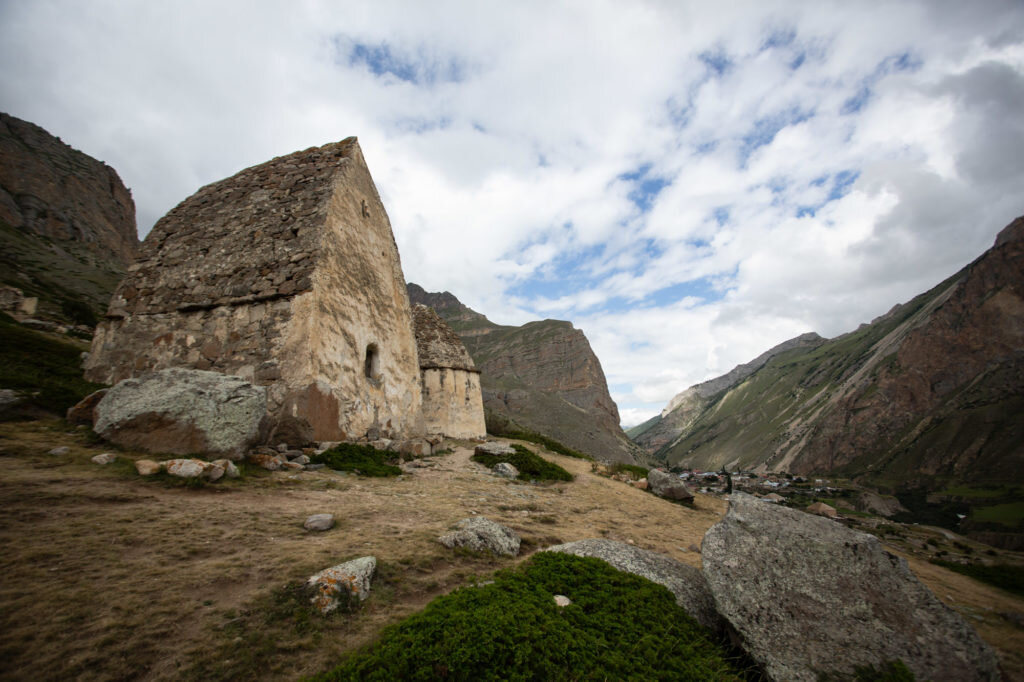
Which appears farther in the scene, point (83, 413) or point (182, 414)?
point (83, 413)

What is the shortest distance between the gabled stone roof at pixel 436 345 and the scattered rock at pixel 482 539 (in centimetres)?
1422

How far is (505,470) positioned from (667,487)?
5.74 m

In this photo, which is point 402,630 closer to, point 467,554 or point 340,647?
point 340,647

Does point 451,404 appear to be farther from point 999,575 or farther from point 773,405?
point 773,405

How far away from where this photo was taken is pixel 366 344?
1067 cm

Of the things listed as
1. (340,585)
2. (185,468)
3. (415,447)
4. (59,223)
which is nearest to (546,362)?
(59,223)

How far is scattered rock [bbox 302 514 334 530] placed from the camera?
429 centimetres

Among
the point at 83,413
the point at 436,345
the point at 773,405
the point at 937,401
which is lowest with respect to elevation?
the point at 83,413

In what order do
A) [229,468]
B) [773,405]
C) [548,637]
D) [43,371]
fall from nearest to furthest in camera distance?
[548,637] → [229,468] → [43,371] → [773,405]

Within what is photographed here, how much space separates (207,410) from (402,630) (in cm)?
552

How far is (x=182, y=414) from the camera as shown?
591 cm

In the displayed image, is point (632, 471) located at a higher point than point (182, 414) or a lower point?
lower

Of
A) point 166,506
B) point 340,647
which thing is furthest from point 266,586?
point 166,506

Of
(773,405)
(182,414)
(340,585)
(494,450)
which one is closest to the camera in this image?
(340,585)
